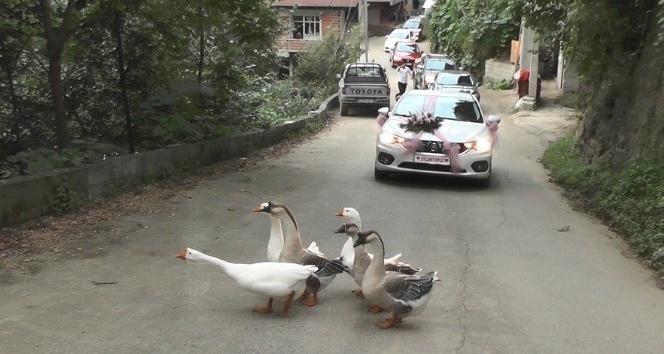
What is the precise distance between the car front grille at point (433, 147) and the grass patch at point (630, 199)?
2096mm

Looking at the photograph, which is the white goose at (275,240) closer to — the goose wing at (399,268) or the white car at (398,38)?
the goose wing at (399,268)

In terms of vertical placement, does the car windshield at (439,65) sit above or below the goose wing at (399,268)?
above

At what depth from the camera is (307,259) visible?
212 inches

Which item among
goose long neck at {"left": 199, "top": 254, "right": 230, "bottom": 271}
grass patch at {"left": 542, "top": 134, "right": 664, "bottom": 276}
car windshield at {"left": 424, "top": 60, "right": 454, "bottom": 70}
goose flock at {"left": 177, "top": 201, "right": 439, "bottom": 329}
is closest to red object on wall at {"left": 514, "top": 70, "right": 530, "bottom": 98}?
car windshield at {"left": 424, "top": 60, "right": 454, "bottom": 70}

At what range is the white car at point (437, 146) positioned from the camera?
10719mm

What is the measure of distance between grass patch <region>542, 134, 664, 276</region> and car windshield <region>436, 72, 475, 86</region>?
40.2 feet

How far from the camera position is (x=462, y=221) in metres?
8.91

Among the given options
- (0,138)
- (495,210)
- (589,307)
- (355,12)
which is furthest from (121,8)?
Answer: (355,12)

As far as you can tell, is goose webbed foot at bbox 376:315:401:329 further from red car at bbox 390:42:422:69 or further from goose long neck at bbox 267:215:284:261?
red car at bbox 390:42:422:69

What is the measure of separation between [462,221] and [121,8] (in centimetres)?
561

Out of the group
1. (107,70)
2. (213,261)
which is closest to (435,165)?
Answer: (107,70)

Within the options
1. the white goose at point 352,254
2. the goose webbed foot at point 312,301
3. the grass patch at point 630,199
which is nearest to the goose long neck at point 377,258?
the white goose at point 352,254

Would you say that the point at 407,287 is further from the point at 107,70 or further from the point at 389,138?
the point at 107,70

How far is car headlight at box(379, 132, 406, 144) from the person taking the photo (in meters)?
10.9
